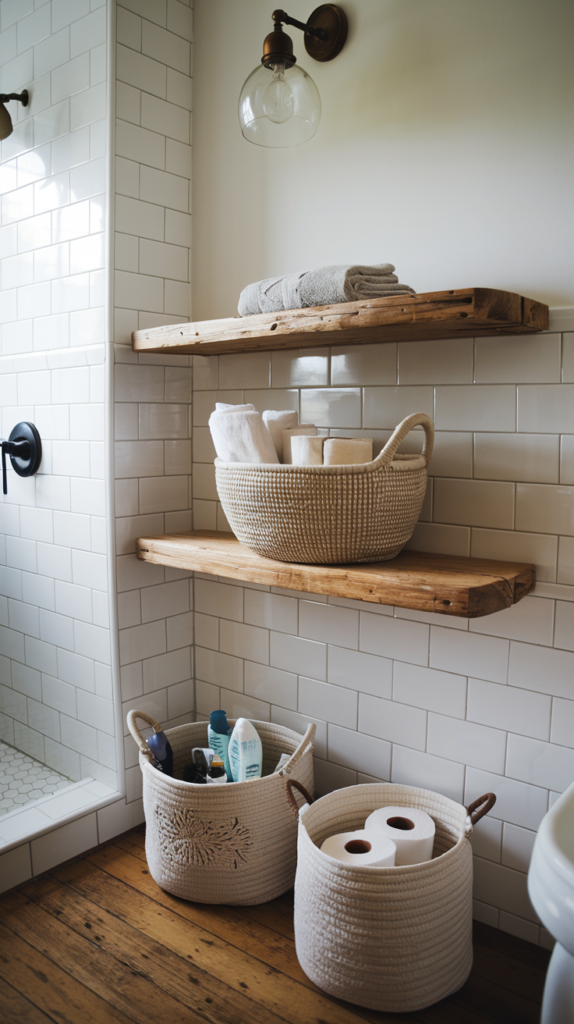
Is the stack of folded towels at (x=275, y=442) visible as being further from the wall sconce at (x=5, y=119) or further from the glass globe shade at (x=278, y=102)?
the wall sconce at (x=5, y=119)

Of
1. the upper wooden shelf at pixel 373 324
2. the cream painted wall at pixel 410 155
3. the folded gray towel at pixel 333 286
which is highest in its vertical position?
the cream painted wall at pixel 410 155

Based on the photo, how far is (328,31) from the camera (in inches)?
61.9

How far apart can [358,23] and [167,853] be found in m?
1.89

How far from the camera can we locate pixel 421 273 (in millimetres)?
1503

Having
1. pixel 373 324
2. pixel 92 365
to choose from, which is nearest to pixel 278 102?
pixel 373 324

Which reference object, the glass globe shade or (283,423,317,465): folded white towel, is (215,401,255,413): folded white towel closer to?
(283,423,317,465): folded white towel

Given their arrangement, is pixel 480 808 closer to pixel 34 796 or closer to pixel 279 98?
pixel 34 796

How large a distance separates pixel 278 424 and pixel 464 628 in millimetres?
585

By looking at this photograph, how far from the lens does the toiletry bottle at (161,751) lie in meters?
1.69

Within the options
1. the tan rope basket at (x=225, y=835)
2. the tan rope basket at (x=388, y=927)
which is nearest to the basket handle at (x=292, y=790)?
the tan rope basket at (x=225, y=835)

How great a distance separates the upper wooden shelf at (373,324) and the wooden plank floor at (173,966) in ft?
4.06

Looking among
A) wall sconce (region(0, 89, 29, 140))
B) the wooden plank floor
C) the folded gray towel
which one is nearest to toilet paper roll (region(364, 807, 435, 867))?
the wooden plank floor

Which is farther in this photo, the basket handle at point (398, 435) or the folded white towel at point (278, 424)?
the folded white towel at point (278, 424)

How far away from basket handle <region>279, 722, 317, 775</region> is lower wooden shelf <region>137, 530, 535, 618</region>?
16.5 inches
